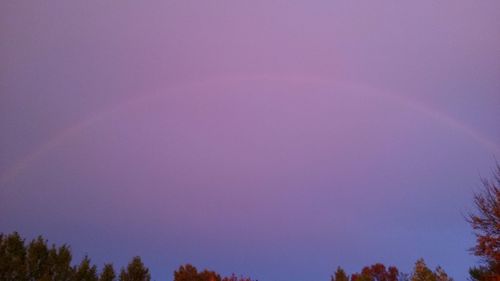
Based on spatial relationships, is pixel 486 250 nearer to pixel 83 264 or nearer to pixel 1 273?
pixel 83 264

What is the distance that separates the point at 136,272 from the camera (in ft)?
159

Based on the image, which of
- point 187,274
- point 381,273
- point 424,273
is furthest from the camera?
point 381,273

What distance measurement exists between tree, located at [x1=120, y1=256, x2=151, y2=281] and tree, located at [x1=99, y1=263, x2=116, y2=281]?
922mm

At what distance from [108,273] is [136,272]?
2.78 meters

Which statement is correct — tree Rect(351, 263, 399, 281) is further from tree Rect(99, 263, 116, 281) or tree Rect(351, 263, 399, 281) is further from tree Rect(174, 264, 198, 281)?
tree Rect(99, 263, 116, 281)

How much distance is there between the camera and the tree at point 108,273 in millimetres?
46875

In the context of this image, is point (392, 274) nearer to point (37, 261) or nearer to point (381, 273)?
point (381, 273)

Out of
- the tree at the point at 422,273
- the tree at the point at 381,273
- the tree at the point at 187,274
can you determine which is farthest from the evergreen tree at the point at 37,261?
the tree at the point at 381,273

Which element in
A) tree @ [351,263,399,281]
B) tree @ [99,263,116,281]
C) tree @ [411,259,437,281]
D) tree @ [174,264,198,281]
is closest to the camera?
tree @ [411,259,437,281]

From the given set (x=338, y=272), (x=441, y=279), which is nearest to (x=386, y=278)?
(x=338, y=272)

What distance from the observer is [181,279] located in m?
61.2

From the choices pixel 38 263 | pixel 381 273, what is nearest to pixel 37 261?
pixel 38 263

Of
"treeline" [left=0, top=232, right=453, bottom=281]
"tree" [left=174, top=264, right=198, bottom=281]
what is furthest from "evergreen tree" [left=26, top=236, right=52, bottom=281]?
"tree" [left=174, top=264, right=198, bottom=281]

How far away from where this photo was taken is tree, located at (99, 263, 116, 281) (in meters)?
46.9
